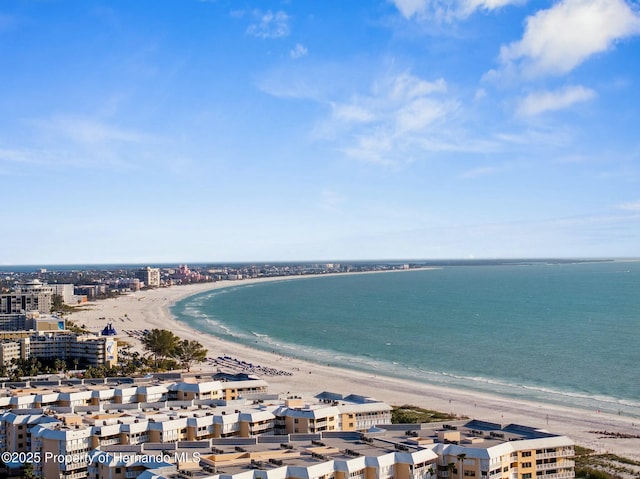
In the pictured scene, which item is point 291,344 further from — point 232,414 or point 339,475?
point 339,475

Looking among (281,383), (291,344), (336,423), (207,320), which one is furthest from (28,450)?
(207,320)

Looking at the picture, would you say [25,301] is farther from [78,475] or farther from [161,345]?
[78,475]

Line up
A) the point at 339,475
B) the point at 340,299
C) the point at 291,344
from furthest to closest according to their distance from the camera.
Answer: the point at 340,299
the point at 291,344
the point at 339,475

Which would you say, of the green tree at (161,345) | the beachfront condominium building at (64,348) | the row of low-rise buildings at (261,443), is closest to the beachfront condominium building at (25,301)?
the beachfront condominium building at (64,348)

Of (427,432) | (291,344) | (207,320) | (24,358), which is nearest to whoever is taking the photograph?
(427,432)

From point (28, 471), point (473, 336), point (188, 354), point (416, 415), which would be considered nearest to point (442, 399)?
point (416, 415)
